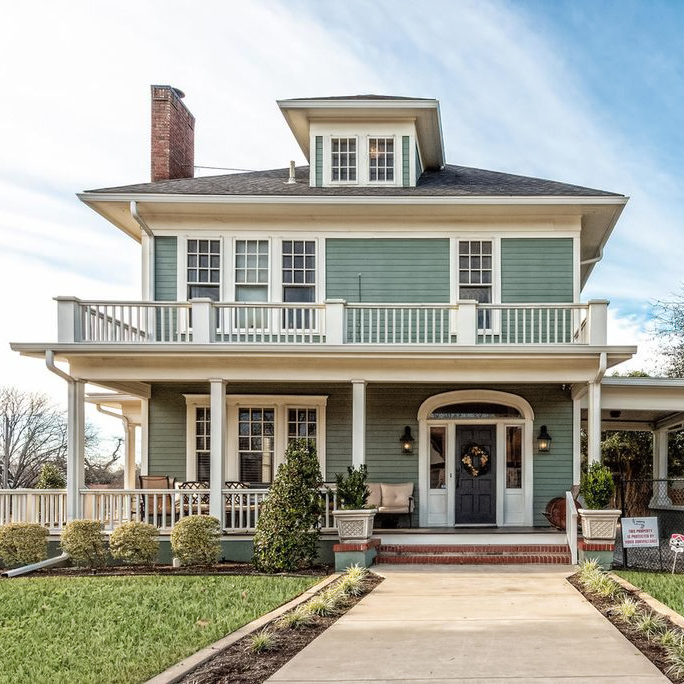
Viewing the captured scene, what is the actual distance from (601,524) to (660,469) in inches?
282

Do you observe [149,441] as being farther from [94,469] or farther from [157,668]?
[94,469]

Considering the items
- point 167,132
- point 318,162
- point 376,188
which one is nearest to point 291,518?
point 376,188

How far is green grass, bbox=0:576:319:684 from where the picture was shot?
7055 mm

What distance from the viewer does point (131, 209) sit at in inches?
623

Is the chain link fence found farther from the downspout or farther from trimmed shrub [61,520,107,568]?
the downspout

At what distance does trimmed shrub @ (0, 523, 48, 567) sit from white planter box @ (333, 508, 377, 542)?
492 centimetres

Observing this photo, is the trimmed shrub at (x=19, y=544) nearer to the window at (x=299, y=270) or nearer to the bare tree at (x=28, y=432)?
the window at (x=299, y=270)

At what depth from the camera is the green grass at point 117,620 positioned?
705cm

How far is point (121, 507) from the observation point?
47.8ft

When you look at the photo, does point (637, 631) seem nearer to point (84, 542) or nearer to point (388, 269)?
point (84, 542)

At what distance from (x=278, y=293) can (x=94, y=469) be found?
3874cm

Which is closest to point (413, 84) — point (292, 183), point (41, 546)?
point (292, 183)

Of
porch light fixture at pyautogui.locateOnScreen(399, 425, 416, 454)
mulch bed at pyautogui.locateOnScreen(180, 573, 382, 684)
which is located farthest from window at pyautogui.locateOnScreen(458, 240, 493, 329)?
mulch bed at pyautogui.locateOnScreen(180, 573, 382, 684)

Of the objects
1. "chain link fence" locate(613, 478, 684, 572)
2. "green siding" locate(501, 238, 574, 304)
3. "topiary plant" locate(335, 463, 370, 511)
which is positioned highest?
"green siding" locate(501, 238, 574, 304)
